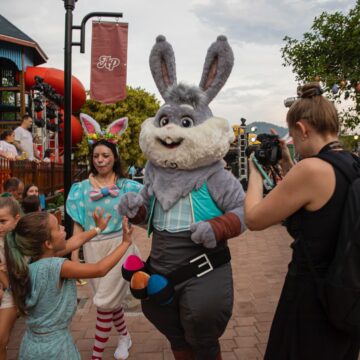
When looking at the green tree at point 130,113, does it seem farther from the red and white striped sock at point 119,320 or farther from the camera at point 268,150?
the camera at point 268,150

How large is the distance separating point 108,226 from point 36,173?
5.00 metres

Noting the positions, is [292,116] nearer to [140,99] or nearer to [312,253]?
Result: [312,253]

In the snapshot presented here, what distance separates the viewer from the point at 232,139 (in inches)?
103

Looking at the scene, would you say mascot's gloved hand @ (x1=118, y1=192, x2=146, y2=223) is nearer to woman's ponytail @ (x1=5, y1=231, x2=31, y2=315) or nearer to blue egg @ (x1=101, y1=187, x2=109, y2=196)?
blue egg @ (x1=101, y1=187, x2=109, y2=196)

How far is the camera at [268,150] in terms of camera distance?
1.87 m

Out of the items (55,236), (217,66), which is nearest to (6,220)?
(55,236)

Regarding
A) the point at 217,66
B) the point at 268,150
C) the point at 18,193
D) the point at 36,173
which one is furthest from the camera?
the point at 36,173

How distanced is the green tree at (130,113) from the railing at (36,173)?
21142 mm

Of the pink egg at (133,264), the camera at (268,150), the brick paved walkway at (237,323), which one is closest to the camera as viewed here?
the camera at (268,150)

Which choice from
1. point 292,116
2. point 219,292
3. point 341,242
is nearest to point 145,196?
point 219,292

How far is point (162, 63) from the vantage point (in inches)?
110

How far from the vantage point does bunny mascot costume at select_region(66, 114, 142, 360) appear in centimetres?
299

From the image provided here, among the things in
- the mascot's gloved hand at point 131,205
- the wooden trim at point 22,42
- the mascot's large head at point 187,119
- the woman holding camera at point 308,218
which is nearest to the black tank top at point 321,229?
the woman holding camera at point 308,218

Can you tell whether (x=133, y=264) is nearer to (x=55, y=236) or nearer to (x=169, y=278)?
(x=169, y=278)
